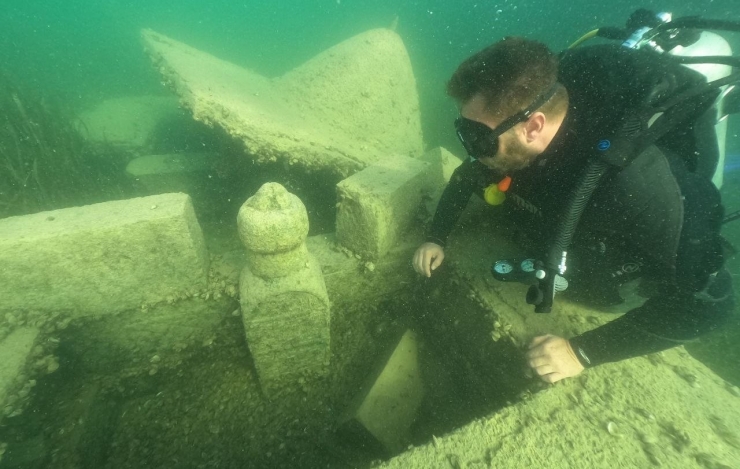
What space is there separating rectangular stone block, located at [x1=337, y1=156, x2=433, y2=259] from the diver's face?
853 mm

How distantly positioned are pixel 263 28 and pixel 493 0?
99.8 ft

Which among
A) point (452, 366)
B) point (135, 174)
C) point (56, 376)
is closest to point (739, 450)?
point (452, 366)

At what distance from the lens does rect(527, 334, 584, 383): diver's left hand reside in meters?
2.06

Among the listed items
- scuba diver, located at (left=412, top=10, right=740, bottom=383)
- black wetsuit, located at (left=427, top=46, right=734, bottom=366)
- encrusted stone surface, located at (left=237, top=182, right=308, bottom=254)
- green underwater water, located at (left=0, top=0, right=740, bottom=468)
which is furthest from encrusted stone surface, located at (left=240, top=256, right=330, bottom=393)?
black wetsuit, located at (left=427, top=46, right=734, bottom=366)

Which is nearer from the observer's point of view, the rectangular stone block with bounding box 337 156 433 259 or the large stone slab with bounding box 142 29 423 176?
the rectangular stone block with bounding box 337 156 433 259

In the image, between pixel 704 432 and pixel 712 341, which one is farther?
pixel 712 341

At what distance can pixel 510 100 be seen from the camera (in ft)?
6.73

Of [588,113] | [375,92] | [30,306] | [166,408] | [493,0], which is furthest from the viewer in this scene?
[493,0]

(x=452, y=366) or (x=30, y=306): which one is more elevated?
(x=30, y=306)

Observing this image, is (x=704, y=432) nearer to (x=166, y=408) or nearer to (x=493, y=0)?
(x=166, y=408)

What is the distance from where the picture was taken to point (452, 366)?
3.19 metres

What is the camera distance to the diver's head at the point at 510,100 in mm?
2037

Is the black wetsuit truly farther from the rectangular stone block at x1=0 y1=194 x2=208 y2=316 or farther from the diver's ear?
the rectangular stone block at x1=0 y1=194 x2=208 y2=316

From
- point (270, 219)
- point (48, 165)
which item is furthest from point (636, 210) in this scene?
point (48, 165)
